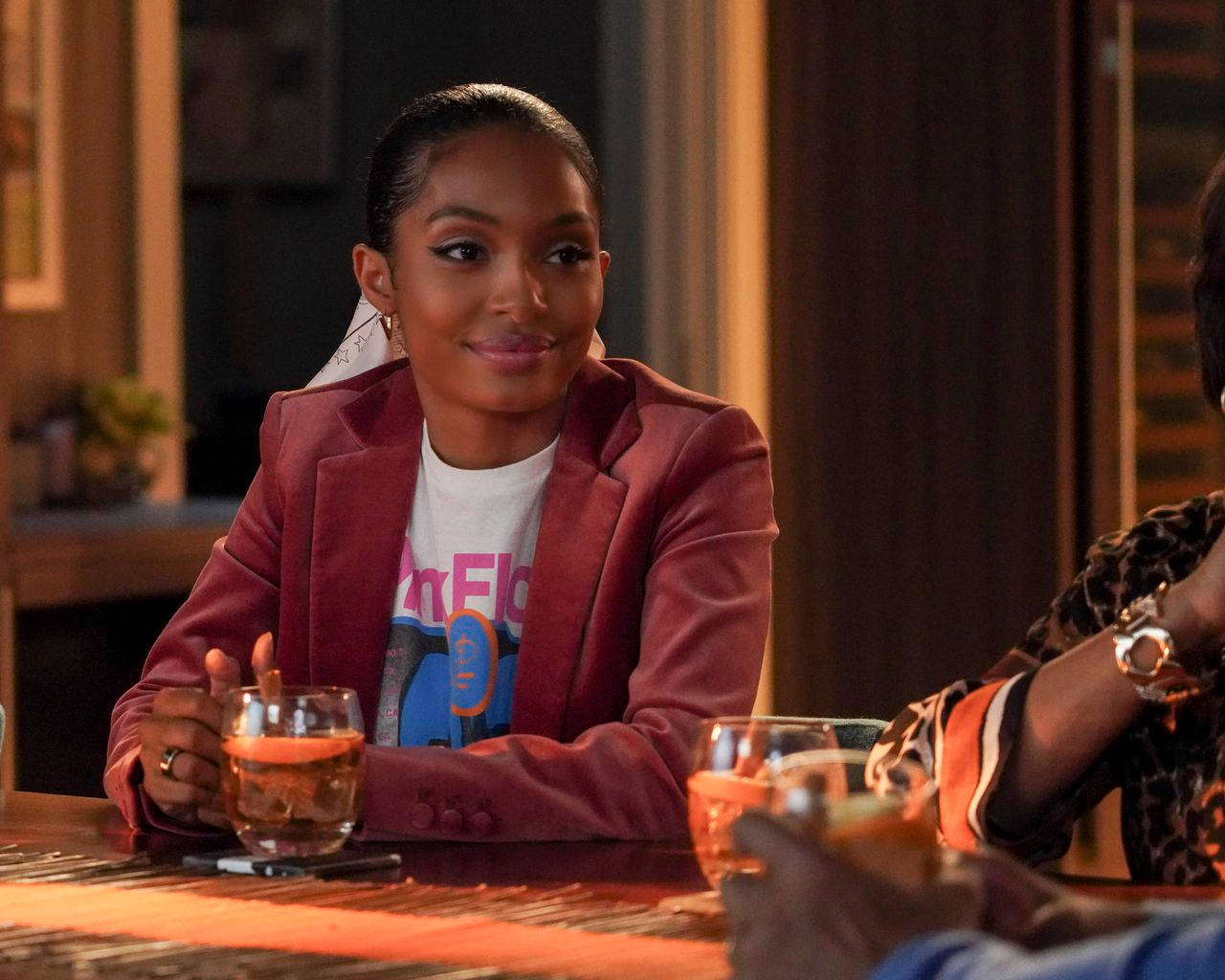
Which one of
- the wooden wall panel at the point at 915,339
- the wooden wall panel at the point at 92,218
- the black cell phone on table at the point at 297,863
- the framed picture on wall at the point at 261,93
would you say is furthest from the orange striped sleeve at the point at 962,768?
the framed picture on wall at the point at 261,93

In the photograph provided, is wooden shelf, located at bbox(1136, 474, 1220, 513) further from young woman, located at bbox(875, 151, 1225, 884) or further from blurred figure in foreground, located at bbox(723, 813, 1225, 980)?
blurred figure in foreground, located at bbox(723, 813, 1225, 980)

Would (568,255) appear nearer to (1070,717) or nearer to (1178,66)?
(1070,717)

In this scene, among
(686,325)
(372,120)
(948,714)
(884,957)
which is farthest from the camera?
(372,120)

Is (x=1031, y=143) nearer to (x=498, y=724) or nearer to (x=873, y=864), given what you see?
(x=498, y=724)

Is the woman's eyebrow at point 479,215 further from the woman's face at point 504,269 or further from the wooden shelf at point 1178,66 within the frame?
the wooden shelf at point 1178,66

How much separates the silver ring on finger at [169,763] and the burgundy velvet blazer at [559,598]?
0.16 feet

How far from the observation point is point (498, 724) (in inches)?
74.5

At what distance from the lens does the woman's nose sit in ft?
6.12

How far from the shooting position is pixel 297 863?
1.42 m

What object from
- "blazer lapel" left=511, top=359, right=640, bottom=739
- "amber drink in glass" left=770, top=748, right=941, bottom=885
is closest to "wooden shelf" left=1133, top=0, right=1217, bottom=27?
"blazer lapel" left=511, top=359, right=640, bottom=739

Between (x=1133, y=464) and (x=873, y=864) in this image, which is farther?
(x=1133, y=464)

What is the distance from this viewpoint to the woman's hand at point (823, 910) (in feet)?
2.95

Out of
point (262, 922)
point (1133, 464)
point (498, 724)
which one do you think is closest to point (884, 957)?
point (262, 922)

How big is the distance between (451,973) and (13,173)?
3517 millimetres
